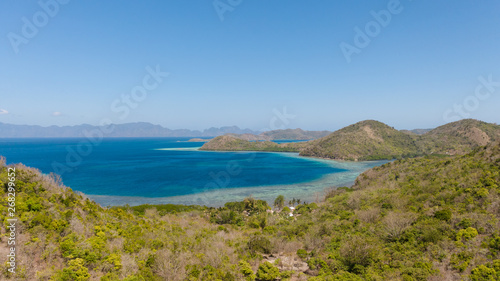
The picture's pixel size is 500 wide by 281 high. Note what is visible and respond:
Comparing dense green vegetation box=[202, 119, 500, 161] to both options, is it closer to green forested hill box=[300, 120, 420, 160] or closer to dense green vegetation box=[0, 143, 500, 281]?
green forested hill box=[300, 120, 420, 160]

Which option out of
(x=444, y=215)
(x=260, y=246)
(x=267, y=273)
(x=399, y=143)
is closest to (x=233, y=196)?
(x=260, y=246)

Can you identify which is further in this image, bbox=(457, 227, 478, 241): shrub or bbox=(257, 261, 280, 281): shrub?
bbox=(457, 227, 478, 241): shrub

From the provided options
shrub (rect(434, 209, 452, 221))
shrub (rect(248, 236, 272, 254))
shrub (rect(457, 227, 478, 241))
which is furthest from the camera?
shrub (rect(434, 209, 452, 221))

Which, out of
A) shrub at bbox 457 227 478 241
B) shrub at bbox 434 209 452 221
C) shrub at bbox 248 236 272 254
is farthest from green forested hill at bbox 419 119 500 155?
shrub at bbox 248 236 272 254

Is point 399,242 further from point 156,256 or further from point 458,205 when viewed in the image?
point 156,256


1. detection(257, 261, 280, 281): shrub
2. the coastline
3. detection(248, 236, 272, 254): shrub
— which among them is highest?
detection(257, 261, 280, 281): shrub

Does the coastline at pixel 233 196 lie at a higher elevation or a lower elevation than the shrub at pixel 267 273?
lower

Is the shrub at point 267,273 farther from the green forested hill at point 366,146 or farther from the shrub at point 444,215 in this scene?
the green forested hill at point 366,146

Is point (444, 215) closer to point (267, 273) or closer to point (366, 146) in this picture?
point (267, 273)

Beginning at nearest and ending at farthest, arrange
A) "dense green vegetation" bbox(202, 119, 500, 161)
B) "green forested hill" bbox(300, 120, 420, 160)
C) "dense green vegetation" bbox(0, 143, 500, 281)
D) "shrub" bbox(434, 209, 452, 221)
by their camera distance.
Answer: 1. "dense green vegetation" bbox(0, 143, 500, 281)
2. "shrub" bbox(434, 209, 452, 221)
3. "dense green vegetation" bbox(202, 119, 500, 161)
4. "green forested hill" bbox(300, 120, 420, 160)

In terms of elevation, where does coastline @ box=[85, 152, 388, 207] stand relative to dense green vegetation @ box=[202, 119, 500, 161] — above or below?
below

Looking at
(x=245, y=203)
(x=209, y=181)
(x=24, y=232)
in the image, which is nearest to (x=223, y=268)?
(x=24, y=232)

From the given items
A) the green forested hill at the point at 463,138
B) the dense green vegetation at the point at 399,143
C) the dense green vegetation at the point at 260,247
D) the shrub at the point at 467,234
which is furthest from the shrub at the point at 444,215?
the green forested hill at the point at 463,138
